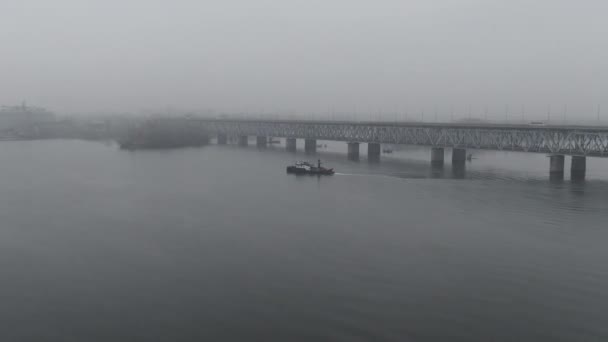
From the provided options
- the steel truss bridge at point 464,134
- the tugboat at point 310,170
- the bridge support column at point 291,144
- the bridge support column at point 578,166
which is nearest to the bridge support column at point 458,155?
the steel truss bridge at point 464,134

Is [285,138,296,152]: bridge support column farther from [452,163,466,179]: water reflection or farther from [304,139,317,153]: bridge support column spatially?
[452,163,466,179]: water reflection

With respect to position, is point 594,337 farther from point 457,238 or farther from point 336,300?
point 457,238

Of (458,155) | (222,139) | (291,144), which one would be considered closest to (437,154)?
(458,155)

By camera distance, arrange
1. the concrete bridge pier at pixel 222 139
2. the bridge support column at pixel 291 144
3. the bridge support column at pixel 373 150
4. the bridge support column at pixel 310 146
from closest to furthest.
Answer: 1. the bridge support column at pixel 373 150
2. the bridge support column at pixel 310 146
3. the bridge support column at pixel 291 144
4. the concrete bridge pier at pixel 222 139

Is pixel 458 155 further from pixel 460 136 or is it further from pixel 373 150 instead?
pixel 373 150

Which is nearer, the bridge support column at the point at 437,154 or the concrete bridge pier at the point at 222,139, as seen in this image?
the bridge support column at the point at 437,154

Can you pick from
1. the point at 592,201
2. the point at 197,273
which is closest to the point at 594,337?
the point at 197,273

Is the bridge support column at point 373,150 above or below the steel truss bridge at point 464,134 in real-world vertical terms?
below

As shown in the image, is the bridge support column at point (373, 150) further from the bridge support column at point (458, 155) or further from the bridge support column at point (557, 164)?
the bridge support column at point (557, 164)
